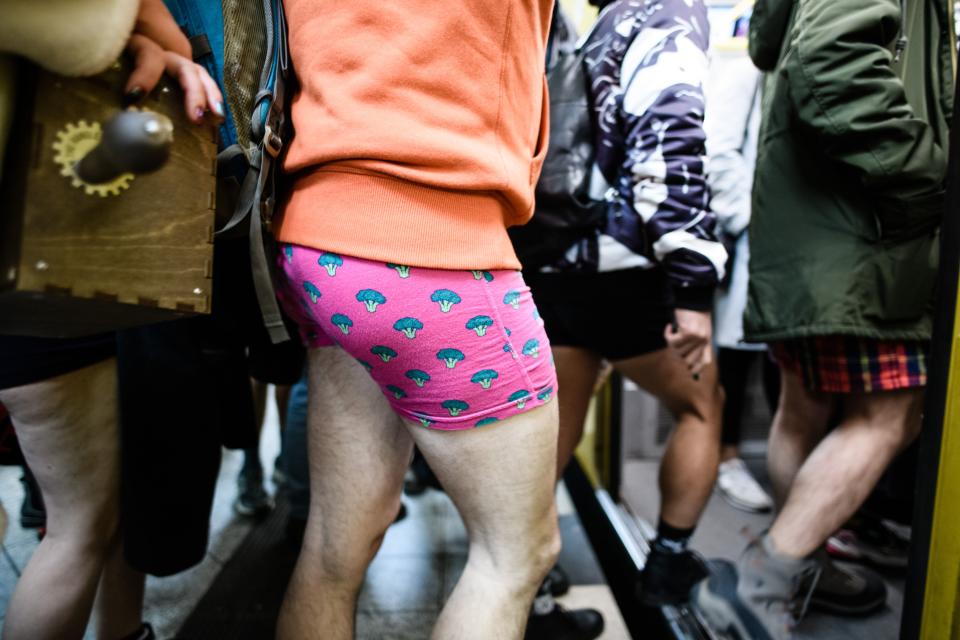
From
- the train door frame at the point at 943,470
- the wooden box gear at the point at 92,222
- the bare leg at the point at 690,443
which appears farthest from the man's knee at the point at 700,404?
the wooden box gear at the point at 92,222

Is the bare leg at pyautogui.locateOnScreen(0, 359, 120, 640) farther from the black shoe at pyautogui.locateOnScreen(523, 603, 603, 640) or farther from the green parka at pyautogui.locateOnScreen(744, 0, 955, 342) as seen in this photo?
the green parka at pyautogui.locateOnScreen(744, 0, 955, 342)

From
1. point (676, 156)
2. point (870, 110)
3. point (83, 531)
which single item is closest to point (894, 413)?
point (870, 110)

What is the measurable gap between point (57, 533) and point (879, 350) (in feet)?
5.49

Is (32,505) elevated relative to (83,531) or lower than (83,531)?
lower

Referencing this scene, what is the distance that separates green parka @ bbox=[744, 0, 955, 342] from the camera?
114 cm

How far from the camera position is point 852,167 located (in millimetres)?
1211

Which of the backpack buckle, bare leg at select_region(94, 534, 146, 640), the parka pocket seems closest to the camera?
the backpack buckle

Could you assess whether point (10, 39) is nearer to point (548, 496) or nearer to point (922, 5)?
point (548, 496)

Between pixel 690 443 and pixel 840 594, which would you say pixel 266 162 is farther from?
pixel 840 594

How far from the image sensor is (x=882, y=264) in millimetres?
1239

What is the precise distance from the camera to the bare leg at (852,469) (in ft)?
4.28

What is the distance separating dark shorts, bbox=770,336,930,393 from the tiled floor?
0.83 metres

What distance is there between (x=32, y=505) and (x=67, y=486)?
0.51 meters

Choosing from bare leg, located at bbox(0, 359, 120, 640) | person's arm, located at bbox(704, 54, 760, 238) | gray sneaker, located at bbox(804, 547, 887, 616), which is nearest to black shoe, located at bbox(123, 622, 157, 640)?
bare leg, located at bbox(0, 359, 120, 640)
